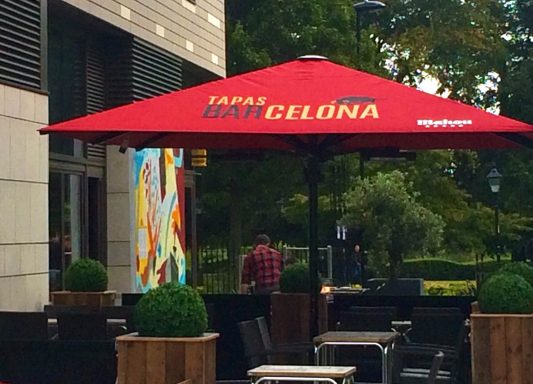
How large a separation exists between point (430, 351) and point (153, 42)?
12036mm

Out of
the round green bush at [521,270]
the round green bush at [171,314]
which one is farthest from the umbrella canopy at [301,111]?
the round green bush at [171,314]

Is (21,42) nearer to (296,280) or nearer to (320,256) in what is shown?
(296,280)

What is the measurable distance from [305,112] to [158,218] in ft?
41.9

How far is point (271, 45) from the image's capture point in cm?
4259

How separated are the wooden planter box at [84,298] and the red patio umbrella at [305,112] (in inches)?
140

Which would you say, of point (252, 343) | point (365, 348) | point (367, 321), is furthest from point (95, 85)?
point (252, 343)

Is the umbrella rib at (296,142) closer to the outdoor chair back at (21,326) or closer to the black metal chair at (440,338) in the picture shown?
the black metal chair at (440,338)

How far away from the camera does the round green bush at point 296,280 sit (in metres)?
12.5

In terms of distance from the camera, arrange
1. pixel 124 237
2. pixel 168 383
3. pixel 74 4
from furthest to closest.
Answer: pixel 124 237, pixel 74 4, pixel 168 383

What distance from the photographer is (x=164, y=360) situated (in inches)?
314

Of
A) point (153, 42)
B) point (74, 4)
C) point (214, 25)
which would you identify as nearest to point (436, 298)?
point (74, 4)

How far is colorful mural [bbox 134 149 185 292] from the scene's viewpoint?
20.4 metres

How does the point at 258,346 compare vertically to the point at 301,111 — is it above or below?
below

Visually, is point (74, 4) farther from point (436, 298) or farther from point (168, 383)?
point (168, 383)
